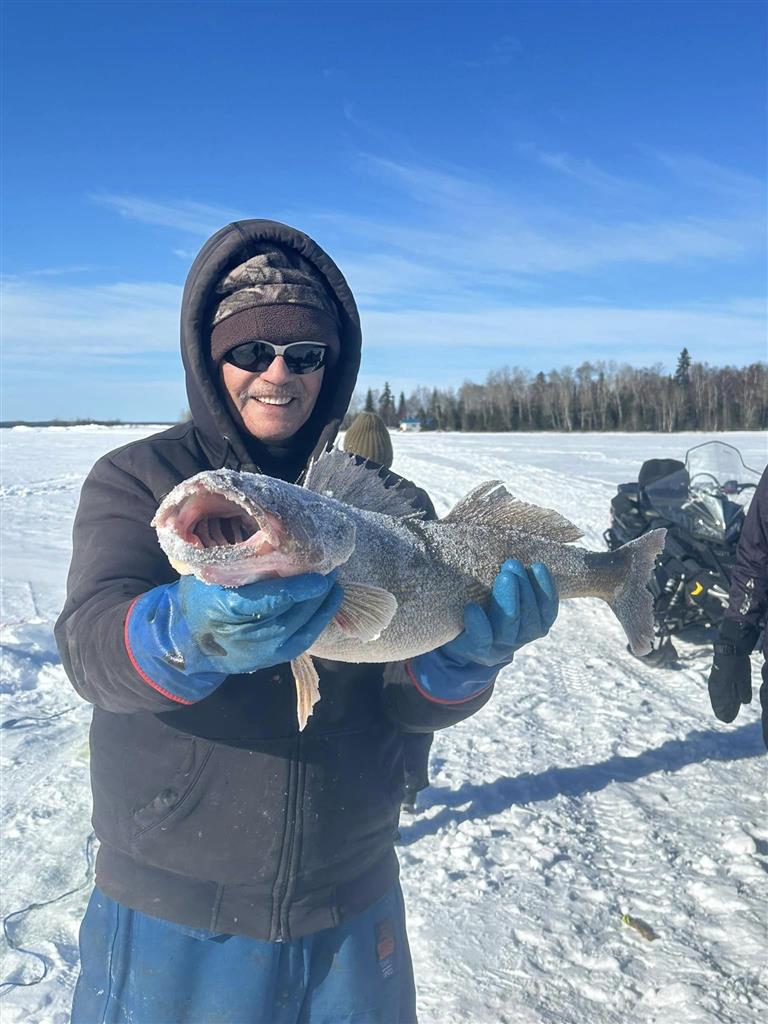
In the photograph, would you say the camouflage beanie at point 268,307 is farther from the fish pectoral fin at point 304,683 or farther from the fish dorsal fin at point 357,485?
the fish pectoral fin at point 304,683

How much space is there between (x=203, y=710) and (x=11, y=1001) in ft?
5.88

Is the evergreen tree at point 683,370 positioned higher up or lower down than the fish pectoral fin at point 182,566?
higher up

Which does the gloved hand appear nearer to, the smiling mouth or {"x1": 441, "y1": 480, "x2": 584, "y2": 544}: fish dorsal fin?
{"x1": 441, "y1": 480, "x2": 584, "y2": 544}: fish dorsal fin

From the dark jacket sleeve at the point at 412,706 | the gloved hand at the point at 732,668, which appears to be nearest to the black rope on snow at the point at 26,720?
the dark jacket sleeve at the point at 412,706

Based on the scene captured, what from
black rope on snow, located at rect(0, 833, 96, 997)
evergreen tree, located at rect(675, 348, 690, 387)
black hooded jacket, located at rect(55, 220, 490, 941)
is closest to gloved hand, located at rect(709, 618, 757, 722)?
black hooded jacket, located at rect(55, 220, 490, 941)

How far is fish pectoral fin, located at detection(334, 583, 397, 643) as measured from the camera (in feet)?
6.36

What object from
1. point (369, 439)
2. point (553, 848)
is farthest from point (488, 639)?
point (369, 439)

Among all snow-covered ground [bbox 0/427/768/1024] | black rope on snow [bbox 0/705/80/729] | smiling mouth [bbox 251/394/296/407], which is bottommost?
snow-covered ground [bbox 0/427/768/1024]

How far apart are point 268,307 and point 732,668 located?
3629mm

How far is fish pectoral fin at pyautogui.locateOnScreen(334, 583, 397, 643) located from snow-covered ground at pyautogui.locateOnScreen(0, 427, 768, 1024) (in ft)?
6.11

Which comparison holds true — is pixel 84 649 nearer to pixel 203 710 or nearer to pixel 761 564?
pixel 203 710

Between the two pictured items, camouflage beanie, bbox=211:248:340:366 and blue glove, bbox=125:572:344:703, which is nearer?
blue glove, bbox=125:572:344:703

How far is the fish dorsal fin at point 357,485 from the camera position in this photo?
2.10 metres

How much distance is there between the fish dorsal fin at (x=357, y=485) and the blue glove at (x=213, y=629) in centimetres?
49
